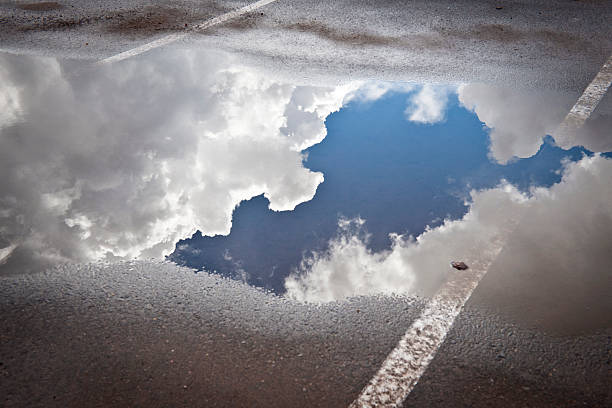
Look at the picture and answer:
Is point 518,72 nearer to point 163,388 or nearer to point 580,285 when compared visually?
point 580,285

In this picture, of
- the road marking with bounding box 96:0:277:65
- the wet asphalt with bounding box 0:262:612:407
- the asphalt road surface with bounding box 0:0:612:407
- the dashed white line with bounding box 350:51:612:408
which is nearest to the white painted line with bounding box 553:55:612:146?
the asphalt road surface with bounding box 0:0:612:407

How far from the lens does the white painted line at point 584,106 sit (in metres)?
Answer: 4.90

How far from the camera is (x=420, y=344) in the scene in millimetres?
2654

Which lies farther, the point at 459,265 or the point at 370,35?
the point at 370,35

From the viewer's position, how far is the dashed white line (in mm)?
2357

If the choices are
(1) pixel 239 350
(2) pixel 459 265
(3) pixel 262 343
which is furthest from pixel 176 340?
(2) pixel 459 265

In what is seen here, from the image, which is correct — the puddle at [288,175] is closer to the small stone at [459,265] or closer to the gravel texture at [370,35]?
the small stone at [459,265]

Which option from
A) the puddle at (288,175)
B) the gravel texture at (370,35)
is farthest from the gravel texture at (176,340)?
the gravel texture at (370,35)

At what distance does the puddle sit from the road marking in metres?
0.38

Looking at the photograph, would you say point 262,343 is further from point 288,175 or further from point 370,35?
point 370,35

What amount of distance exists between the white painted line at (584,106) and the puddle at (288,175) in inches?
4.0

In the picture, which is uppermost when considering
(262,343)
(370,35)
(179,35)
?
(179,35)

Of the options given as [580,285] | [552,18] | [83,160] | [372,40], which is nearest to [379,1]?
[372,40]

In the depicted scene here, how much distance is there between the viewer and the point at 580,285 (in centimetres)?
311
